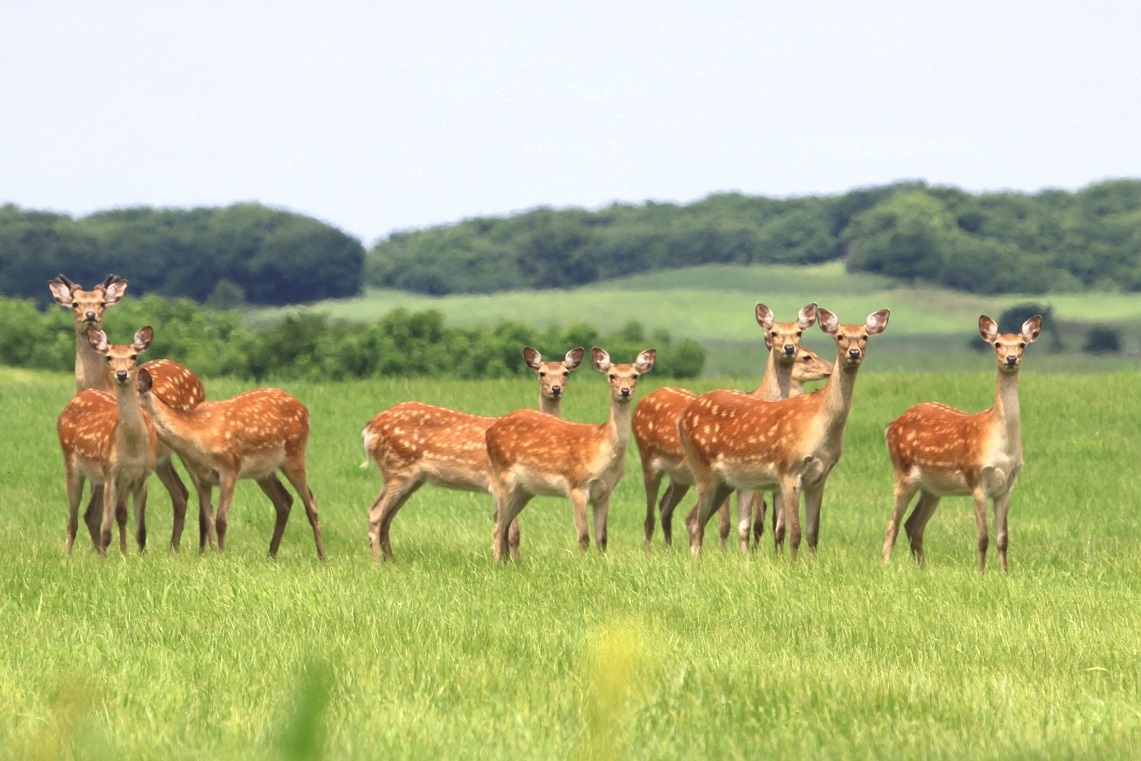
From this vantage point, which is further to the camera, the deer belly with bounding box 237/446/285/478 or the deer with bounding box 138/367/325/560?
the deer belly with bounding box 237/446/285/478

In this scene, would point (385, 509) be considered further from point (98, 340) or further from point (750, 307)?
point (750, 307)

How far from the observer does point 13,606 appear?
9320 millimetres

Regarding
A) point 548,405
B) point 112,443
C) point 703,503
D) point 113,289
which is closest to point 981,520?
point 703,503

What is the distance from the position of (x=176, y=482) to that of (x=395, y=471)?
7.33ft

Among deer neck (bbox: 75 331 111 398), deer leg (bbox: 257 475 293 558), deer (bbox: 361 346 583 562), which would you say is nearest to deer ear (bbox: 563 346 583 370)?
deer (bbox: 361 346 583 562)

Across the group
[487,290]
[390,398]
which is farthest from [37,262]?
[390,398]

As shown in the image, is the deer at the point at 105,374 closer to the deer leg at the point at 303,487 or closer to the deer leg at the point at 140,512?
the deer leg at the point at 140,512

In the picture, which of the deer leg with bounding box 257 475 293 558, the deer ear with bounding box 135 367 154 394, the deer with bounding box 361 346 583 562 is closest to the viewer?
the deer ear with bounding box 135 367 154 394

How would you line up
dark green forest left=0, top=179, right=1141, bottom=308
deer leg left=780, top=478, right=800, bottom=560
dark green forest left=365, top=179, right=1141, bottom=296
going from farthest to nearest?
dark green forest left=0, top=179, right=1141, bottom=308
dark green forest left=365, top=179, right=1141, bottom=296
deer leg left=780, top=478, right=800, bottom=560

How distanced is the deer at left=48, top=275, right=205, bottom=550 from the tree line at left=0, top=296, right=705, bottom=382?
1304 inches

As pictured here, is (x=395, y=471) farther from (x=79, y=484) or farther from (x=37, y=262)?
(x=37, y=262)

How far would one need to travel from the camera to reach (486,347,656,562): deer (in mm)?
11648

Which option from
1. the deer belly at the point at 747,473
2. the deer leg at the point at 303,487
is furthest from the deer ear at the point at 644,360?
the deer leg at the point at 303,487

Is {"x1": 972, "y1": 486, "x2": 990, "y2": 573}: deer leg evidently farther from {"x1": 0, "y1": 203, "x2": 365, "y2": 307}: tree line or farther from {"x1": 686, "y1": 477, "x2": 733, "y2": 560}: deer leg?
{"x1": 0, "y1": 203, "x2": 365, "y2": 307}: tree line
